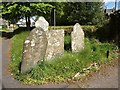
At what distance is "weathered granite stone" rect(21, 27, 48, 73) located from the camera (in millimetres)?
9594

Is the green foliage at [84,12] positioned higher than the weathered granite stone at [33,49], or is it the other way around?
the green foliage at [84,12]

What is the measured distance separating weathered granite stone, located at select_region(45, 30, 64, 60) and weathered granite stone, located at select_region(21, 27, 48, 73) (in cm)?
122

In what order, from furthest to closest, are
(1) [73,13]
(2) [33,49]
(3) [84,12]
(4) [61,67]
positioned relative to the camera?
(1) [73,13], (3) [84,12], (4) [61,67], (2) [33,49]

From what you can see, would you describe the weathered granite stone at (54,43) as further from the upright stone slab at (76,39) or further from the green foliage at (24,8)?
the green foliage at (24,8)

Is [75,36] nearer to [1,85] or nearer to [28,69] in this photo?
[28,69]

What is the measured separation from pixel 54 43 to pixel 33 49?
5.44 ft

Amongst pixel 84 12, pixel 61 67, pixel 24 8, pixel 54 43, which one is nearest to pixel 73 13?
pixel 84 12

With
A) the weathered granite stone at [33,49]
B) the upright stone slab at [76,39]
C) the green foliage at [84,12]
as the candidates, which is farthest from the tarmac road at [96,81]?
the green foliage at [84,12]

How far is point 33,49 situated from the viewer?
9.66 m

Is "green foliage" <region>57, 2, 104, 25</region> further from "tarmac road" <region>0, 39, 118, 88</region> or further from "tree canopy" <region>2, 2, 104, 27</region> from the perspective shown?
"tarmac road" <region>0, 39, 118, 88</region>

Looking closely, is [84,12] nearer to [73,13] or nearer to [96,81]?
[73,13]

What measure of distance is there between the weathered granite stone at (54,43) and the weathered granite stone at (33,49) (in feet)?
3.99

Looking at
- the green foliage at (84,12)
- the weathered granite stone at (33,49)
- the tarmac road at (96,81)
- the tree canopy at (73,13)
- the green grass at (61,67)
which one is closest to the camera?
the tarmac road at (96,81)

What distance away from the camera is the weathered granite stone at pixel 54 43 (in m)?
11.1
